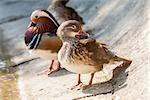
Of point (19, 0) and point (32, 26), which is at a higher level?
point (19, 0)

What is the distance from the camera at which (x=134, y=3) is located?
7363 mm

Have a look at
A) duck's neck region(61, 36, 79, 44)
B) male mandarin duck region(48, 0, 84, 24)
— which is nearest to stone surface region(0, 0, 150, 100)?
male mandarin duck region(48, 0, 84, 24)

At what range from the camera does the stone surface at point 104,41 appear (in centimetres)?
534

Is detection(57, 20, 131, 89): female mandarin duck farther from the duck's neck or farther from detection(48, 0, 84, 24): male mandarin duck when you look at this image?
detection(48, 0, 84, 24): male mandarin duck

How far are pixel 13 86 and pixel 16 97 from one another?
0.41 m

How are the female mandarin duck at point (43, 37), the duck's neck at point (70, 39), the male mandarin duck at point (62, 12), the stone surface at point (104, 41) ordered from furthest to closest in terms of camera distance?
the male mandarin duck at point (62, 12)
the female mandarin duck at point (43, 37)
the duck's neck at point (70, 39)
the stone surface at point (104, 41)

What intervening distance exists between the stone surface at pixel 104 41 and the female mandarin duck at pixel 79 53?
0.90 ft

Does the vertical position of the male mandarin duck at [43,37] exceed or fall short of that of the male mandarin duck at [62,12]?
it falls short

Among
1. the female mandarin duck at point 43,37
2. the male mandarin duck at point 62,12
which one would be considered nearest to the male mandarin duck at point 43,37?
the female mandarin duck at point 43,37

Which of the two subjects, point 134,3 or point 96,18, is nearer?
point 134,3

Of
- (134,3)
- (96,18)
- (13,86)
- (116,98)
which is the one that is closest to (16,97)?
(13,86)

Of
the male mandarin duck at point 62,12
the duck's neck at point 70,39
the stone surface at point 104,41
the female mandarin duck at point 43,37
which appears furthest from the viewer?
the male mandarin duck at point 62,12

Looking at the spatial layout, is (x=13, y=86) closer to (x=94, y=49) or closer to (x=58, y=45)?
(x=58, y=45)

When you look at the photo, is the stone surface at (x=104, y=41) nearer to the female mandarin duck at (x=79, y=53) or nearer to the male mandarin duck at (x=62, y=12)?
the female mandarin duck at (x=79, y=53)
